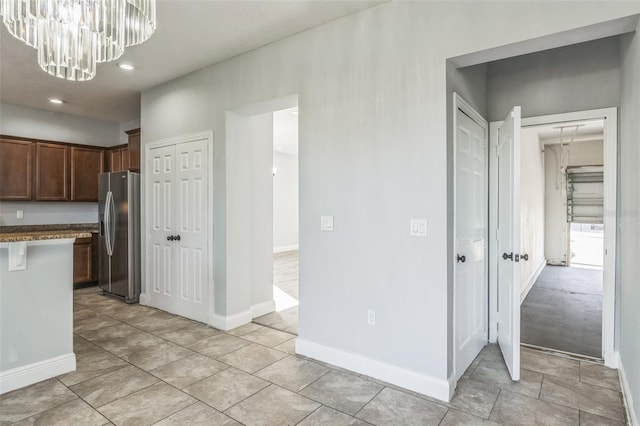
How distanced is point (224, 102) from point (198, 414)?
2.89 m

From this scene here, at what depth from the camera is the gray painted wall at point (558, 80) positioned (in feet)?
9.44

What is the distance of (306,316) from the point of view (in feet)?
10.1

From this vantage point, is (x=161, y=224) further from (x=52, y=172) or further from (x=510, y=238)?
(x=510, y=238)

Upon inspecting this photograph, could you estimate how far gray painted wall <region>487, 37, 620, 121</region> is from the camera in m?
2.88

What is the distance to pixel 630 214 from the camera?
231 centimetres

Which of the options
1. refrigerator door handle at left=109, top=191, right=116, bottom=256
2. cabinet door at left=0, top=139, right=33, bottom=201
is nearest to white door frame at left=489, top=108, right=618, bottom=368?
refrigerator door handle at left=109, top=191, right=116, bottom=256

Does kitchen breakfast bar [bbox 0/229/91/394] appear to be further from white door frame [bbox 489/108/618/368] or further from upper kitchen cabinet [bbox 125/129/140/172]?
white door frame [bbox 489/108/618/368]

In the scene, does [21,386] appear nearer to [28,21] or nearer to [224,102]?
[28,21]

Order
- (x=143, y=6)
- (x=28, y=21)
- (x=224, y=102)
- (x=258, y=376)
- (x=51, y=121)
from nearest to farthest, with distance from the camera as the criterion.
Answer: (x=28, y=21) → (x=143, y=6) → (x=258, y=376) → (x=224, y=102) → (x=51, y=121)

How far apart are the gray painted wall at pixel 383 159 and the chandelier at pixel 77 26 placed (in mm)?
1401

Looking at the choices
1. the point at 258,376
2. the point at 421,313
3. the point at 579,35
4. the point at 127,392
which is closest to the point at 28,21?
the point at 127,392

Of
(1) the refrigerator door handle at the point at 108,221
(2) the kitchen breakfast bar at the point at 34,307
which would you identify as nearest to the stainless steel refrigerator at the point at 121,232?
(1) the refrigerator door handle at the point at 108,221

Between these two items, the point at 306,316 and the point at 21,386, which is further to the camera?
the point at 306,316

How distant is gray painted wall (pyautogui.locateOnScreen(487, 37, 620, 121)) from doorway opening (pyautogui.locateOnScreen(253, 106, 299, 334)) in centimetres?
288
